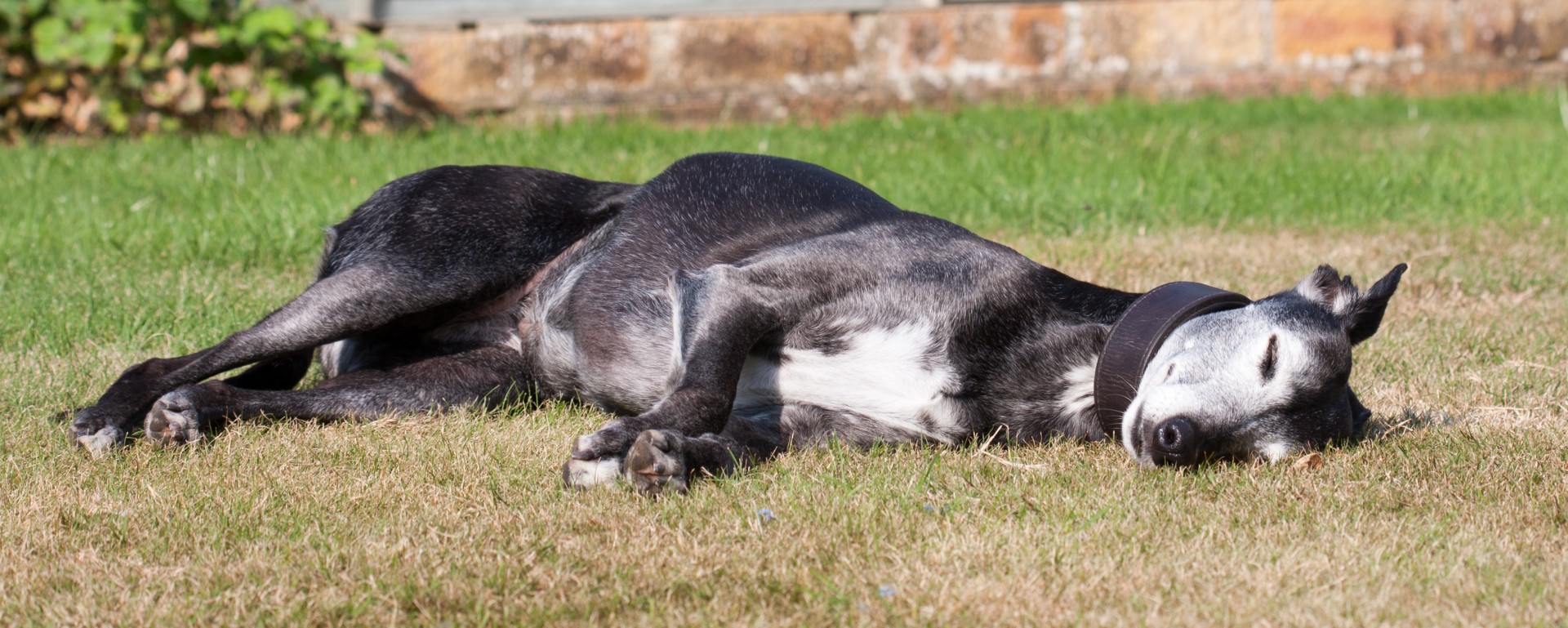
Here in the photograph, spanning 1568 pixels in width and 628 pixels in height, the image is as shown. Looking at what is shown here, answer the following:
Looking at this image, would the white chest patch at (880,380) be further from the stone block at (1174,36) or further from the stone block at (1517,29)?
the stone block at (1517,29)

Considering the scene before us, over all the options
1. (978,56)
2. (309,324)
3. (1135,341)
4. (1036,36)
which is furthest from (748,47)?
(1135,341)

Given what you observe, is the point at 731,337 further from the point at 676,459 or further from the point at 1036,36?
the point at 1036,36

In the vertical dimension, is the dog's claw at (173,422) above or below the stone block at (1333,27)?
below

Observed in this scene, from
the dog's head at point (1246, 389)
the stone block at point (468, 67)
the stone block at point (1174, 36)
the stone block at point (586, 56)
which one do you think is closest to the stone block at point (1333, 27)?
the stone block at point (1174, 36)

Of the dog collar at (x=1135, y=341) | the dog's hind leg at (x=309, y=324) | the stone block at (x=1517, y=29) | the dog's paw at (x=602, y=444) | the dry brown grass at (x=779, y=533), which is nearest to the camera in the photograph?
the dry brown grass at (x=779, y=533)

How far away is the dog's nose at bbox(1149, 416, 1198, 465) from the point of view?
320cm

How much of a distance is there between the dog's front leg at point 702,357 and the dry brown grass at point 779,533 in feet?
0.45

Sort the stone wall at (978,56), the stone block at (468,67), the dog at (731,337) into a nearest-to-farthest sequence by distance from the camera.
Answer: the dog at (731,337), the stone block at (468,67), the stone wall at (978,56)

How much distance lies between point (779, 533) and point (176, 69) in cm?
677

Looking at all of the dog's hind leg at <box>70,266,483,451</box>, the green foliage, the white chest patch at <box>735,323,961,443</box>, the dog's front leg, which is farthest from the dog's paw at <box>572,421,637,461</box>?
the green foliage

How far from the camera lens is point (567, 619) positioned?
7.81 ft

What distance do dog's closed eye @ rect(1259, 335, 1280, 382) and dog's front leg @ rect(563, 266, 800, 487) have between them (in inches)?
44.7

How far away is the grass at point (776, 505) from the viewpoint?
2459 mm

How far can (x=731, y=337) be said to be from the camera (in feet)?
11.2
